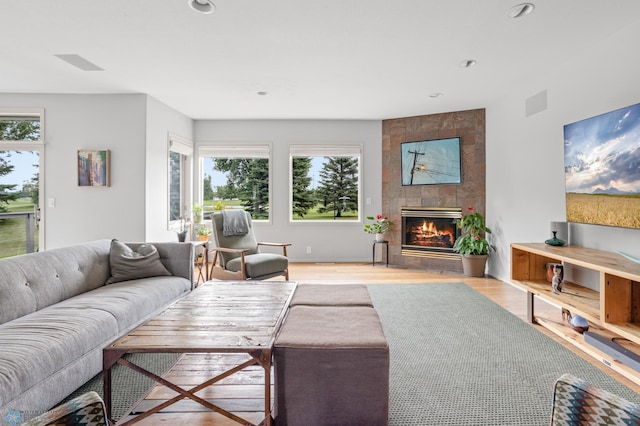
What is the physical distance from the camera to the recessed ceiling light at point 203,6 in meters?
2.47

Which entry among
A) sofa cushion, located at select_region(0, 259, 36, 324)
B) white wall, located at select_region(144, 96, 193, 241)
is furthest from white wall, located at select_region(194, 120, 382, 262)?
sofa cushion, located at select_region(0, 259, 36, 324)

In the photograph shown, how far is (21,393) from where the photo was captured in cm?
152

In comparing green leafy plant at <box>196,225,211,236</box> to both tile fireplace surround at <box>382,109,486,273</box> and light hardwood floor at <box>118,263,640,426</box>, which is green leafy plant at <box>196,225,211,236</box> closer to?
light hardwood floor at <box>118,263,640,426</box>

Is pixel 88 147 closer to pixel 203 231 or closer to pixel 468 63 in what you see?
pixel 203 231

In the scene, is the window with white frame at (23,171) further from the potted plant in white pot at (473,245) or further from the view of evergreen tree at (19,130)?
the potted plant in white pot at (473,245)

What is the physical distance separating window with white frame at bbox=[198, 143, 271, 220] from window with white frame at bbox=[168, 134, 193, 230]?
0.27 meters

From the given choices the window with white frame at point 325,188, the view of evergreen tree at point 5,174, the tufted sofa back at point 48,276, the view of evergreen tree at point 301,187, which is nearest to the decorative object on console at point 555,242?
the window with white frame at point 325,188

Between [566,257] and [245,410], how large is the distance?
2.52m

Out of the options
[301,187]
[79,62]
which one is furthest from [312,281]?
[79,62]

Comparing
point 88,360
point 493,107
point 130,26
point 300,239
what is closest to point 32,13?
point 130,26

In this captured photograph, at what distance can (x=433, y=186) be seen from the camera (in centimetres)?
561

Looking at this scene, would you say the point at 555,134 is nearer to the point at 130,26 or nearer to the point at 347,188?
the point at 347,188

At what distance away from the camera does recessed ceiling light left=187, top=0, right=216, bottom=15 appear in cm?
247

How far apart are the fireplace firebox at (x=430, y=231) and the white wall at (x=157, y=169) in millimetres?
3733
